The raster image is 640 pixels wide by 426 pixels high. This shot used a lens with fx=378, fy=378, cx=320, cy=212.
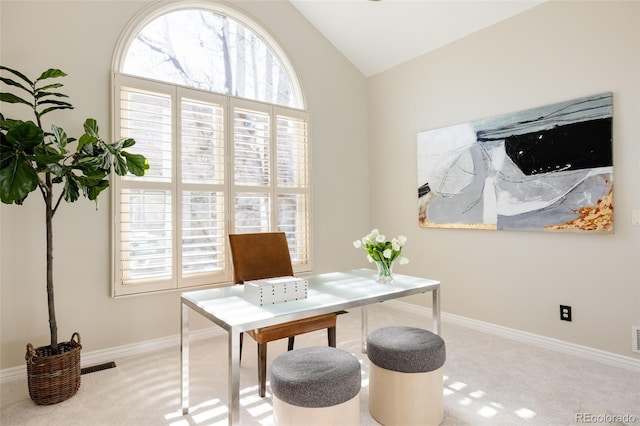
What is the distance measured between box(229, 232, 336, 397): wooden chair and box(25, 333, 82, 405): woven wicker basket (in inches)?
40.1

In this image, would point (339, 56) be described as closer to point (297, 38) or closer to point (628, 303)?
point (297, 38)

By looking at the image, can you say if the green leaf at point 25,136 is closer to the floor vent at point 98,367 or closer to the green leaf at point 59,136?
the green leaf at point 59,136

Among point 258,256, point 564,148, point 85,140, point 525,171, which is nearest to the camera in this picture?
point 85,140

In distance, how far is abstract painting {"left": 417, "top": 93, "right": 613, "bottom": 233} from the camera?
9.04 ft

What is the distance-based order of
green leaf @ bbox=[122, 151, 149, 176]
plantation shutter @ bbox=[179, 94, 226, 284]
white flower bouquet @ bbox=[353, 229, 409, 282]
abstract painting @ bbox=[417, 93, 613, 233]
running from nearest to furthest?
white flower bouquet @ bbox=[353, 229, 409, 282], green leaf @ bbox=[122, 151, 149, 176], abstract painting @ bbox=[417, 93, 613, 233], plantation shutter @ bbox=[179, 94, 226, 284]


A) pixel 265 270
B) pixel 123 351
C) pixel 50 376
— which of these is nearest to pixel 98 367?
pixel 123 351

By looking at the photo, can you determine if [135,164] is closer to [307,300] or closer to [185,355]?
[185,355]

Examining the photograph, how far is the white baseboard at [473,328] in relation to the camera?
2604 millimetres

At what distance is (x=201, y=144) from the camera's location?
129 inches

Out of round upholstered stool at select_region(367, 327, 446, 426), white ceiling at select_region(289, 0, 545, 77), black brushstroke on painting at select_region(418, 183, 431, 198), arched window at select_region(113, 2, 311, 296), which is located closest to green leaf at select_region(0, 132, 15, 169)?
arched window at select_region(113, 2, 311, 296)

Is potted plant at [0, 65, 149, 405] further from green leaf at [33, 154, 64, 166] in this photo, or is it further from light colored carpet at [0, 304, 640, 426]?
light colored carpet at [0, 304, 640, 426]

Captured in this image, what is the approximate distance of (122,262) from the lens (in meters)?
2.88

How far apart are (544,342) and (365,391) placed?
5.52 feet

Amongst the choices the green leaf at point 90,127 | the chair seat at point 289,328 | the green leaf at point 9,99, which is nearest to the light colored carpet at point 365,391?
the chair seat at point 289,328
